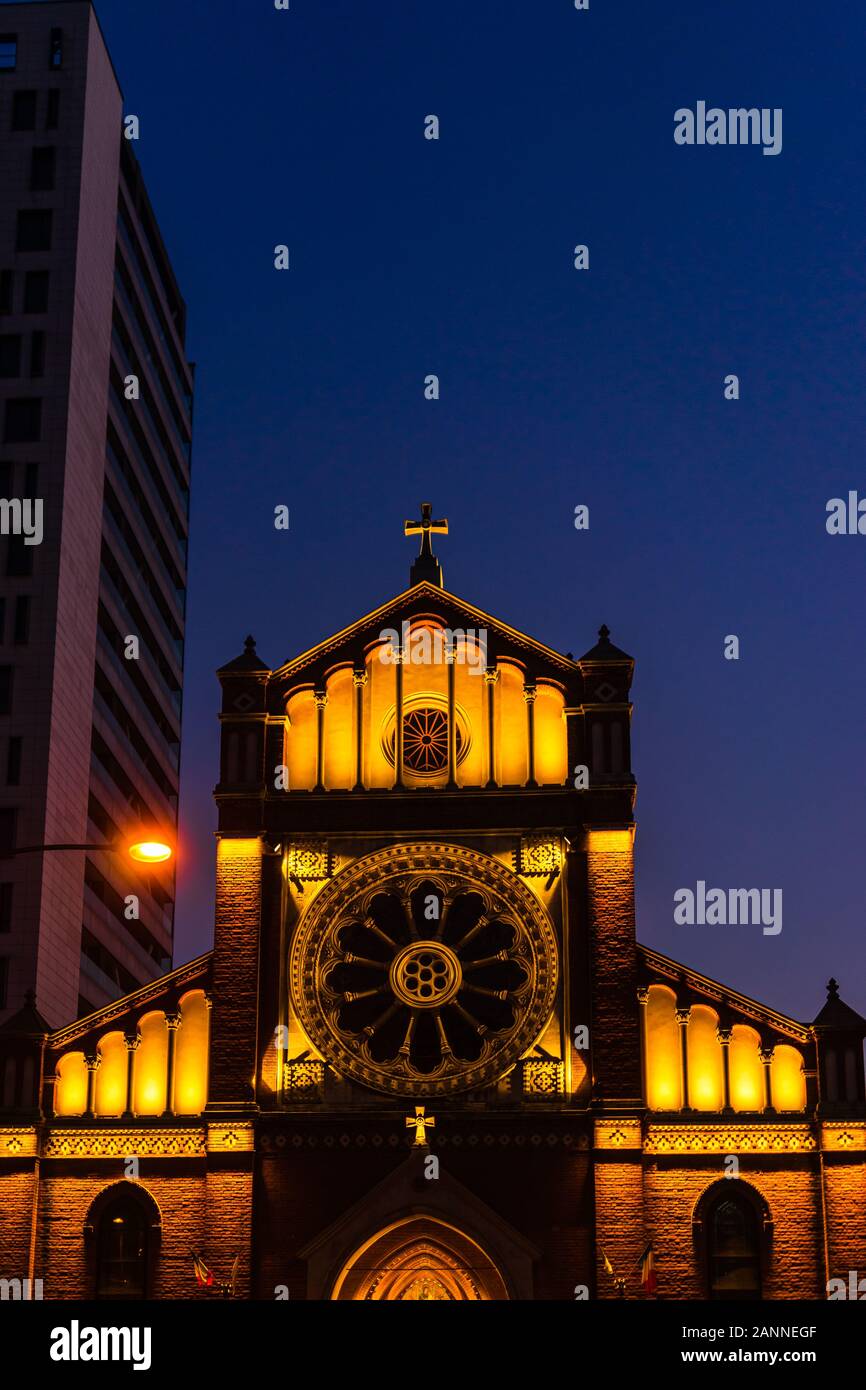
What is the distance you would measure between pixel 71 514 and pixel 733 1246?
1495 inches

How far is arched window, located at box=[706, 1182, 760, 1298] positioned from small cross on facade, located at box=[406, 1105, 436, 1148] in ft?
17.5

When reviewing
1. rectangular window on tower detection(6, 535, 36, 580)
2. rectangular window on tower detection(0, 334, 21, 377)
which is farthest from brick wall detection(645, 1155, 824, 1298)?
rectangular window on tower detection(0, 334, 21, 377)

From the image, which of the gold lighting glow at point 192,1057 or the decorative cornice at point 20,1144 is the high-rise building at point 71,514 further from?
the gold lighting glow at point 192,1057

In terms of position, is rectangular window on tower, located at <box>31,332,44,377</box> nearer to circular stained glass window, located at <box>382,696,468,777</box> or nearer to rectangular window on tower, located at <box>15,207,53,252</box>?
rectangular window on tower, located at <box>15,207,53,252</box>

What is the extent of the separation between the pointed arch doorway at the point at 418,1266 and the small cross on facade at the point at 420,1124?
133 centimetres

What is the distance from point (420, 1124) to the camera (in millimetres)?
37969

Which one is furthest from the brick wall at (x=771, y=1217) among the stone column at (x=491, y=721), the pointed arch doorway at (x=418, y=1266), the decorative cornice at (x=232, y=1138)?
the stone column at (x=491, y=721)

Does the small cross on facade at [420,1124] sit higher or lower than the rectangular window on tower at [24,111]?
lower

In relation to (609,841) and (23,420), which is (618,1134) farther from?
(23,420)

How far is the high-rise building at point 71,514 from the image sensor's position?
209ft

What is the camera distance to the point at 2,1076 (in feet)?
130

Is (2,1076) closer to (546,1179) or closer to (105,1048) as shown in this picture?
(105,1048)
